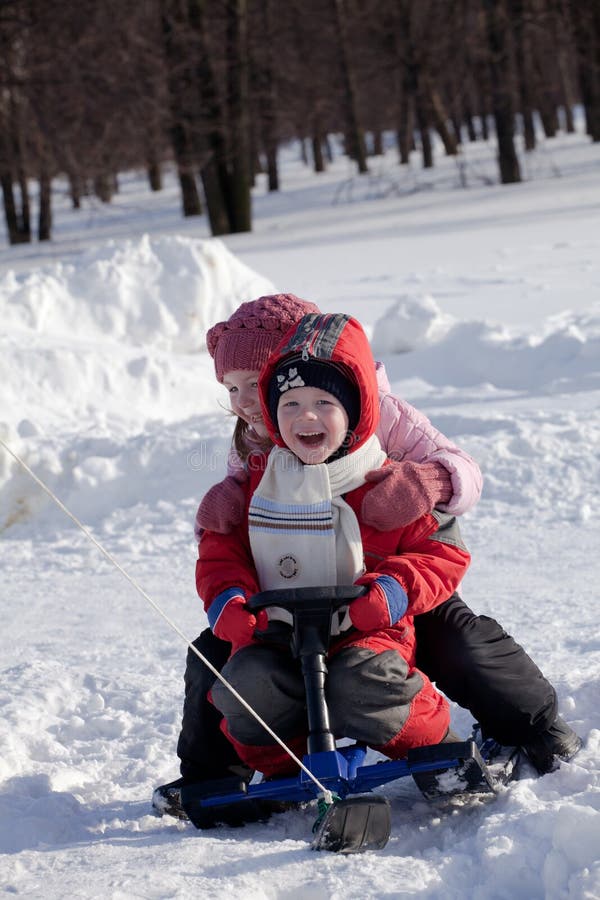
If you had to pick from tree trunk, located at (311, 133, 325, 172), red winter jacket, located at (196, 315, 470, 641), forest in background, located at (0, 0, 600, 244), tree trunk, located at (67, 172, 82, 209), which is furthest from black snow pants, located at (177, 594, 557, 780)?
tree trunk, located at (311, 133, 325, 172)

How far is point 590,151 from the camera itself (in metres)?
25.6

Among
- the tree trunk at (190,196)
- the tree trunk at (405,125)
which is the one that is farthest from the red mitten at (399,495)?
the tree trunk at (405,125)

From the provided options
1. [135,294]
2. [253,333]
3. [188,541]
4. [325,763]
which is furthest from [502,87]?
[325,763]

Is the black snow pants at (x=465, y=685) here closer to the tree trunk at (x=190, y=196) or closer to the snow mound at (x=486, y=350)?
the snow mound at (x=486, y=350)

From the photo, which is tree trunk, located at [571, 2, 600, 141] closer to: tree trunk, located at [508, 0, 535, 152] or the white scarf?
tree trunk, located at [508, 0, 535, 152]

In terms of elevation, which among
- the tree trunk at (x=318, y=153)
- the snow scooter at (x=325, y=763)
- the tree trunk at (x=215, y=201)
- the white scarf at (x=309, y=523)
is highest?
the tree trunk at (x=318, y=153)

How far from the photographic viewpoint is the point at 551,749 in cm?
282

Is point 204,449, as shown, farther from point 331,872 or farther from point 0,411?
point 331,872

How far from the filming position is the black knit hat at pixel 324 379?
9.03 ft

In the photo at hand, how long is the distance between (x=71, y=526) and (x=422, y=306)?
3615 mm

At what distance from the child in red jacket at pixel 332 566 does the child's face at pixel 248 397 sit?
0.58 ft

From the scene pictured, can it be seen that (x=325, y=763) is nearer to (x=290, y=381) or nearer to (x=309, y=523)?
(x=309, y=523)

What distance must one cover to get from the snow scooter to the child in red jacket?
0.06 meters

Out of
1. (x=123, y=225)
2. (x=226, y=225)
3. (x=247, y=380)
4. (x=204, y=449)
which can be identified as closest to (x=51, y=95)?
(x=226, y=225)
